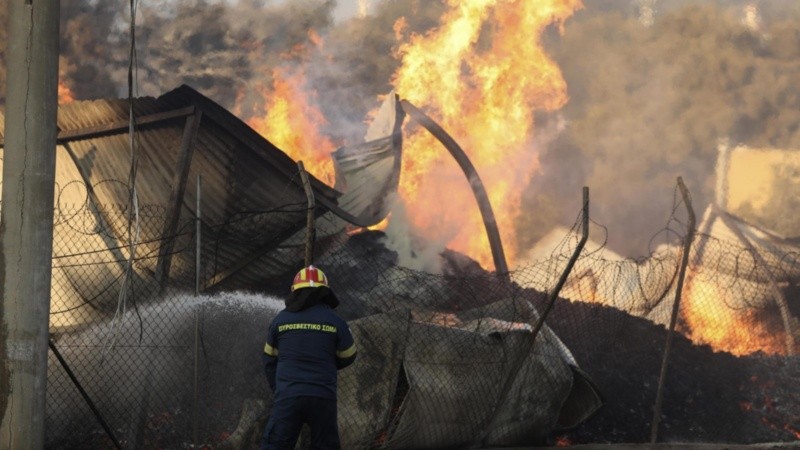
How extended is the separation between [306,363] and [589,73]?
22.9m

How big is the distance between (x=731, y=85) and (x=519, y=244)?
7.62 meters

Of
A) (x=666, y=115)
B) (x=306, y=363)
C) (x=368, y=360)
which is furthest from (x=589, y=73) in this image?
(x=306, y=363)

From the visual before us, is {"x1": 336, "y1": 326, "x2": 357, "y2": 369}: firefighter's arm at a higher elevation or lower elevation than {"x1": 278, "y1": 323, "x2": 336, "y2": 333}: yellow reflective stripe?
lower

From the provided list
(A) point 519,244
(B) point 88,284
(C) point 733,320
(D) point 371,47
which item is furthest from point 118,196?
(D) point 371,47

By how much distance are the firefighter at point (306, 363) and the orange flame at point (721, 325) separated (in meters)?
11.0

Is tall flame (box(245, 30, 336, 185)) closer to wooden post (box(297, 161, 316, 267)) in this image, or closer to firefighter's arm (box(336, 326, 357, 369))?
wooden post (box(297, 161, 316, 267))

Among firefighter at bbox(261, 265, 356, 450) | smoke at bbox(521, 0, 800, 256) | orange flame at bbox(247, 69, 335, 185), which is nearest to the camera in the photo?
firefighter at bbox(261, 265, 356, 450)

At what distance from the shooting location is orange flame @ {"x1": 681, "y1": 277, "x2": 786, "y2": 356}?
17.5m

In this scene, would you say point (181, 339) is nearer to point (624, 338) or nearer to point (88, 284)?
point (88, 284)

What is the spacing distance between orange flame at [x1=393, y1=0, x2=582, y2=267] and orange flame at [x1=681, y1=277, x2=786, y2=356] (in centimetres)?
554

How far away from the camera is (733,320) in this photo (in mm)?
18203

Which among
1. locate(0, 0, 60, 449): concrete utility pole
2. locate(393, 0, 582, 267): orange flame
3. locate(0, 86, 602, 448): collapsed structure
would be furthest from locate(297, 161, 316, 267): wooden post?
locate(393, 0, 582, 267): orange flame

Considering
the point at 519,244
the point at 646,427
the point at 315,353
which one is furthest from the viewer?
the point at 519,244

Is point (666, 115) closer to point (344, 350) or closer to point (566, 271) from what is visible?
point (566, 271)
